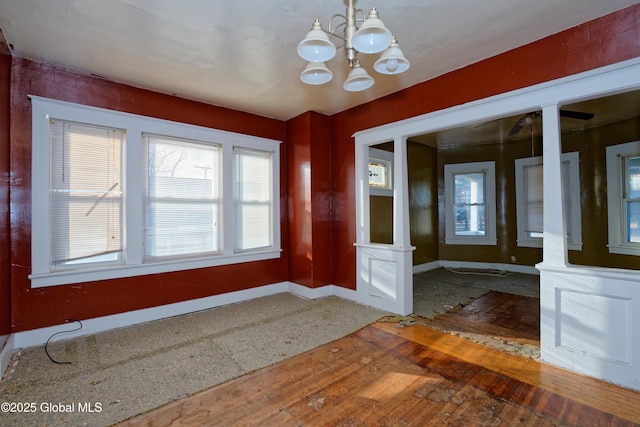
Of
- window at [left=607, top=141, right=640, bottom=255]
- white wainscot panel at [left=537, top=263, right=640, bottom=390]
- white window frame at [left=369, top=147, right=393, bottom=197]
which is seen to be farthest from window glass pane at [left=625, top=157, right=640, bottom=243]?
white window frame at [left=369, top=147, right=393, bottom=197]

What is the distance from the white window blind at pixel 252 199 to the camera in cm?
406

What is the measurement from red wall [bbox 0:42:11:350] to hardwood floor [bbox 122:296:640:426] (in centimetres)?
174

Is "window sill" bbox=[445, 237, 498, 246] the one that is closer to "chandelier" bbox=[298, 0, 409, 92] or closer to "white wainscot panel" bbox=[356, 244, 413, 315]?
"white wainscot panel" bbox=[356, 244, 413, 315]

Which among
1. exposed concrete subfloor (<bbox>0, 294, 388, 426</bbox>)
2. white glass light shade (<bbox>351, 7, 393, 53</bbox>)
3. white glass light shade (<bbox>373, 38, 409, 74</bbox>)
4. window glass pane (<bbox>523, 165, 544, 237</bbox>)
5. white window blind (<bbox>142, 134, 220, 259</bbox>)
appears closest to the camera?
white glass light shade (<bbox>351, 7, 393, 53</bbox>)

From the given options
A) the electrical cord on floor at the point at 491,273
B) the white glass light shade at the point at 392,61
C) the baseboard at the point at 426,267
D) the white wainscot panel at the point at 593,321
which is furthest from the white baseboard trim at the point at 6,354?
the electrical cord on floor at the point at 491,273

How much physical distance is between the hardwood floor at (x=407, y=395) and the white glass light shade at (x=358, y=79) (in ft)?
6.99

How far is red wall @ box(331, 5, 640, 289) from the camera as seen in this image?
82.4 inches

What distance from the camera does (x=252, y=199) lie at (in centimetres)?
421

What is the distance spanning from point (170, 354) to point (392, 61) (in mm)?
2900

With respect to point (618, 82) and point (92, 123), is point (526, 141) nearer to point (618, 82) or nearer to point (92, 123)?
point (618, 82)

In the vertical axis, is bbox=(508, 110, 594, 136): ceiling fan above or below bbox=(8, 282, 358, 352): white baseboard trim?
above

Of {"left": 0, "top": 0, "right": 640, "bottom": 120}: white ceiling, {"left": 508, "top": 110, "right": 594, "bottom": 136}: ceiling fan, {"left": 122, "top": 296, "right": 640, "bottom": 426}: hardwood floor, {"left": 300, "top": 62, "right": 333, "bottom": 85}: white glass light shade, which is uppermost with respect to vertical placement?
{"left": 0, "top": 0, "right": 640, "bottom": 120}: white ceiling

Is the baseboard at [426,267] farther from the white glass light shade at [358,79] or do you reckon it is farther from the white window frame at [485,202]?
the white glass light shade at [358,79]

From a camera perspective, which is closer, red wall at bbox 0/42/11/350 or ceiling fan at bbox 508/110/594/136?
red wall at bbox 0/42/11/350
